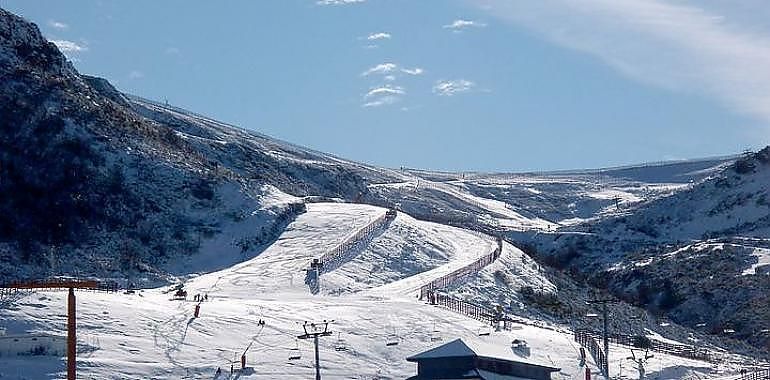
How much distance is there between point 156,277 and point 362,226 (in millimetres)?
17017

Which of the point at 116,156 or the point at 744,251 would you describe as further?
the point at 744,251

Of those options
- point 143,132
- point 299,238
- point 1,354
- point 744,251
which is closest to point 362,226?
point 299,238

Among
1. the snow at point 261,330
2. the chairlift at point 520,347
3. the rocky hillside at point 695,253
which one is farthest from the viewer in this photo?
the rocky hillside at point 695,253

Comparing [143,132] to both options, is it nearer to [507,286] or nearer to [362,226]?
[362,226]

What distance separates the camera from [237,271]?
79312mm

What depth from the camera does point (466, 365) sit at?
47.4m

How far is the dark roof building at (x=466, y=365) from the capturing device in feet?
155

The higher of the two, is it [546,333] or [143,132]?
[143,132]

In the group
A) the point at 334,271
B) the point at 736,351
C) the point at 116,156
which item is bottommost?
the point at 736,351

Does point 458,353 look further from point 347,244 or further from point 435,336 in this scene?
point 347,244

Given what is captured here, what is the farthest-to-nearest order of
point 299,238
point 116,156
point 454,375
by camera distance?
point 116,156, point 299,238, point 454,375

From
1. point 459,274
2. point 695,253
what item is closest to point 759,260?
point 695,253

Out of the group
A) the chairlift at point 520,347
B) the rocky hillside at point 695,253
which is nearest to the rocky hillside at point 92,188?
the chairlift at point 520,347

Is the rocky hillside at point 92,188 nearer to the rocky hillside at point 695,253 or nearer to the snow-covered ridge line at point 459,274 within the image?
the snow-covered ridge line at point 459,274
